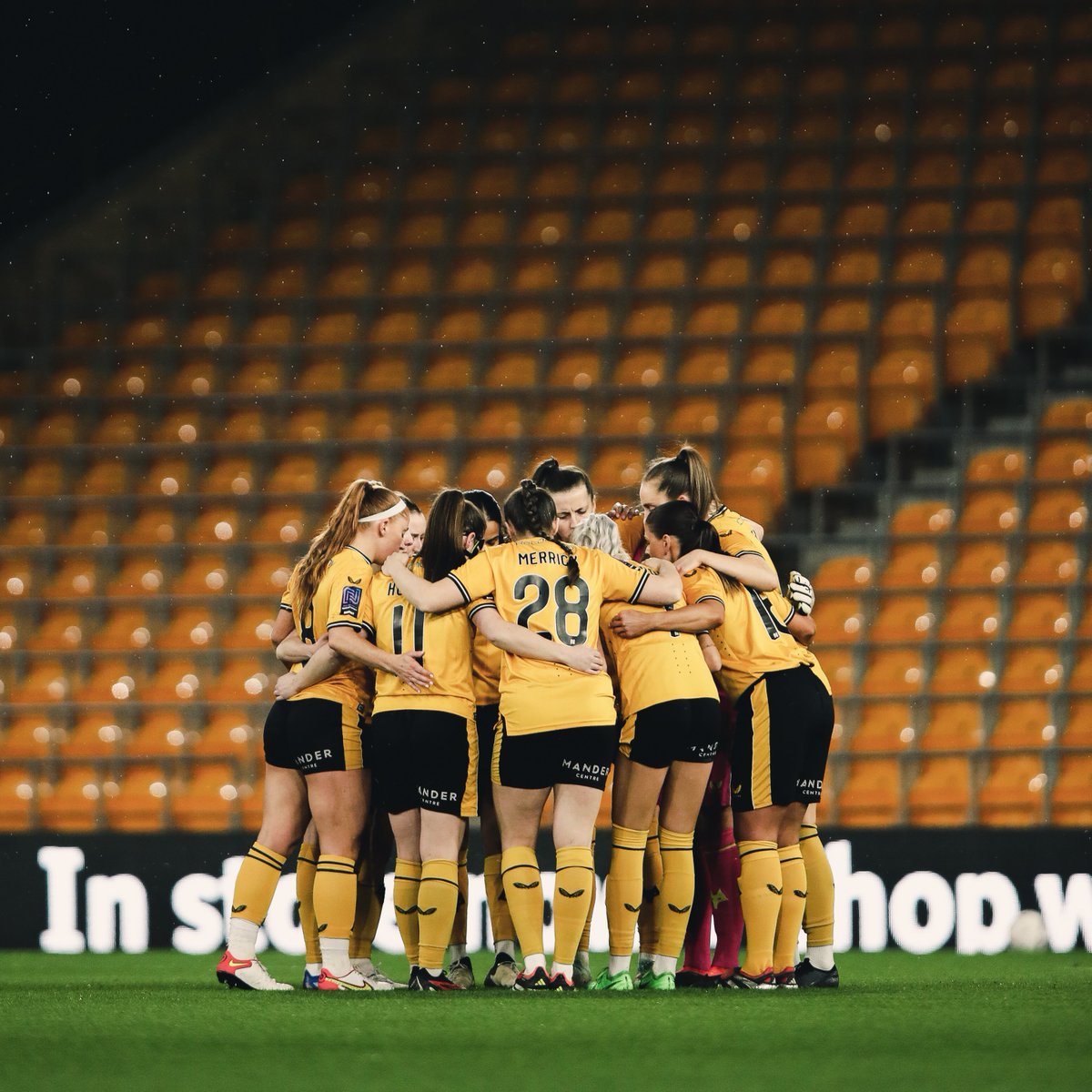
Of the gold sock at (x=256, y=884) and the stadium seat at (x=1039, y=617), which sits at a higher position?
the stadium seat at (x=1039, y=617)

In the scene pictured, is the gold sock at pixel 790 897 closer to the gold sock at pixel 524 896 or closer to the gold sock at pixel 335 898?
the gold sock at pixel 524 896

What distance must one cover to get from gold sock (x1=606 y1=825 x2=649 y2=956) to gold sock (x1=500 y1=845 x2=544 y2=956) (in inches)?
9.4

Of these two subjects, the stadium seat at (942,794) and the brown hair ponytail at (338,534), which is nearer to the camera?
the brown hair ponytail at (338,534)

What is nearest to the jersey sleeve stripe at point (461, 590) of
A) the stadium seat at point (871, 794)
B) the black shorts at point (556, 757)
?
the black shorts at point (556, 757)

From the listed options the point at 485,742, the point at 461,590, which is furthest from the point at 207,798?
the point at 461,590

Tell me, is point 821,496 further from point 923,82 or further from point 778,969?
point 778,969

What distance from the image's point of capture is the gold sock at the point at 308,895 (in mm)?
6324

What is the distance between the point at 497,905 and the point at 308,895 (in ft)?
2.40

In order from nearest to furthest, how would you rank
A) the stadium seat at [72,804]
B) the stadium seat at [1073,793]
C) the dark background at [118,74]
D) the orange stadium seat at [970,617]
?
the stadium seat at [1073,793] < the orange stadium seat at [970,617] < the stadium seat at [72,804] < the dark background at [118,74]

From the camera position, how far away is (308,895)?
252 inches

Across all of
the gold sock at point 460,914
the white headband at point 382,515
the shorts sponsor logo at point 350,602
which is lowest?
the gold sock at point 460,914

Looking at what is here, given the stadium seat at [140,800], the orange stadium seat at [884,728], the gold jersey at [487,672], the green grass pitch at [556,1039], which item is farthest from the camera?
the stadium seat at [140,800]

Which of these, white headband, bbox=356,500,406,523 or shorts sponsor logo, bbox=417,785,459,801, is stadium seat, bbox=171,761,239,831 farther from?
shorts sponsor logo, bbox=417,785,459,801

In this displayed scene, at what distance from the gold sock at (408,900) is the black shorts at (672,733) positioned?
0.85 meters
